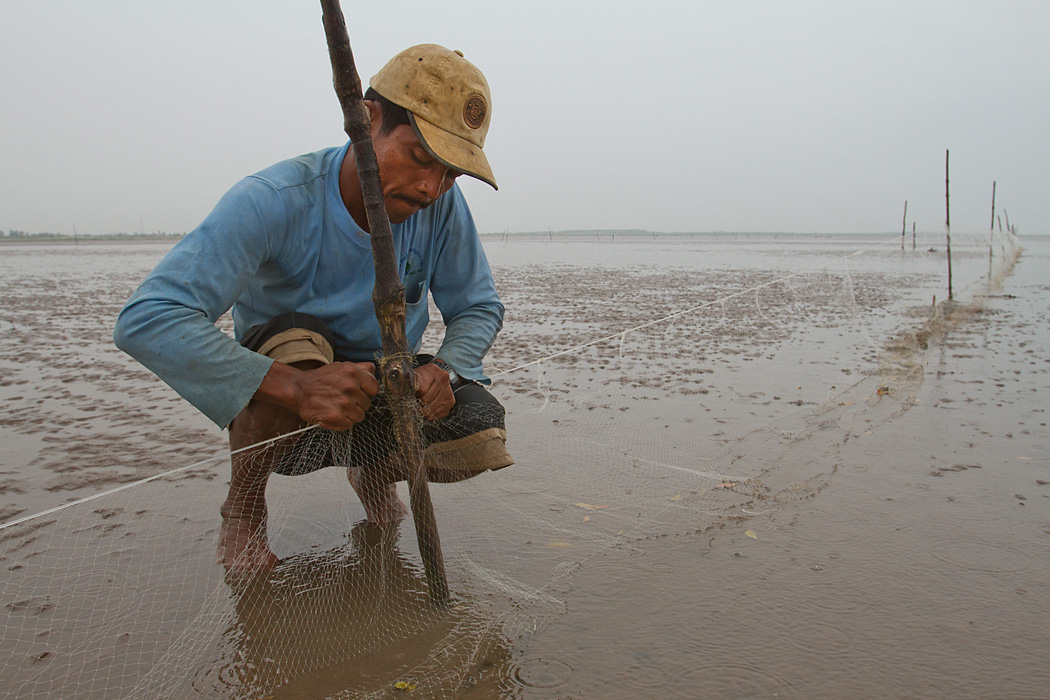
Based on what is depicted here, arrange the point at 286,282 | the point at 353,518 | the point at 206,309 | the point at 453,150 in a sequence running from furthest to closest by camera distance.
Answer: the point at 353,518 → the point at 286,282 → the point at 453,150 → the point at 206,309

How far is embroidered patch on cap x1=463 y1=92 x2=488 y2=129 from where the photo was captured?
6.63ft

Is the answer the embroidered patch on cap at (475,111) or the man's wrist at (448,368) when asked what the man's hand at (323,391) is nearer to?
the man's wrist at (448,368)

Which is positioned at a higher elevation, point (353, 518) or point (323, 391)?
point (323, 391)

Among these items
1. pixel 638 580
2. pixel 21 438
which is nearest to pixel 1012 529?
pixel 638 580

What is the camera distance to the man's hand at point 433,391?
85.1 inches

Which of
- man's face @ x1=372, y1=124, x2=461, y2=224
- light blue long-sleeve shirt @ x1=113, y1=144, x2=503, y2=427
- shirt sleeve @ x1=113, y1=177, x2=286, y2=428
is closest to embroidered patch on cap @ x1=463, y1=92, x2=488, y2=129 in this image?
man's face @ x1=372, y1=124, x2=461, y2=224

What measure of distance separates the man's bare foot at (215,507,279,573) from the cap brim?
1380 mm

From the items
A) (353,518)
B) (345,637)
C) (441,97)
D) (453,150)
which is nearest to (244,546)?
(345,637)

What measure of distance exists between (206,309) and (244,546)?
36.3 inches

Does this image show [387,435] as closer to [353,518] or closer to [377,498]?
[377,498]

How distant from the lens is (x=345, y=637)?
83.1 inches

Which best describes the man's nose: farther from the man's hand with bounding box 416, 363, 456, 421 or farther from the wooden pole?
the man's hand with bounding box 416, 363, 456, 421

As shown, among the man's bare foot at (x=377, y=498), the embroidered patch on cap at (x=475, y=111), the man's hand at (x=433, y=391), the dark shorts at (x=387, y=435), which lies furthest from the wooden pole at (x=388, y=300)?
the man's bare foot at (x=377, y=498)

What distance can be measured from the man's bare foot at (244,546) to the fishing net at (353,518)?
0.05 meters
